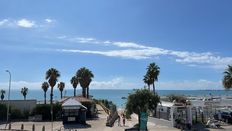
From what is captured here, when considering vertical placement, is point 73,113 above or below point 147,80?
below

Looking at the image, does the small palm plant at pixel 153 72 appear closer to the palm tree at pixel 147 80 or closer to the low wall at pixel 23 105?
the palm tree at pixel 147 80

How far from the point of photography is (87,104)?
233 feet

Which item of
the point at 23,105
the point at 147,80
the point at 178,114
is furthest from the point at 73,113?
the point at 147,80

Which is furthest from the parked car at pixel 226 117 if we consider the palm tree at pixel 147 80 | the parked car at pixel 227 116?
the palm tree at pixel 147 80

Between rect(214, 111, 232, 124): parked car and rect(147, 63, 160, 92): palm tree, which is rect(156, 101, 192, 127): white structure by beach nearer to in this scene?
rect(214, 111, 232, 124): parked car

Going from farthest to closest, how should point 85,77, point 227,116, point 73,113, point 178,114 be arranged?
point 85,77, point 73,113, point 227,116, point 178,114

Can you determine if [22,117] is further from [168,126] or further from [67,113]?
[168,126]

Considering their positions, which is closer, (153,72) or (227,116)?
(227,116)

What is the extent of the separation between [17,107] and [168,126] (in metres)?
30.6

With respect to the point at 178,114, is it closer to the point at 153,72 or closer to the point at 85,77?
the point at 153,72

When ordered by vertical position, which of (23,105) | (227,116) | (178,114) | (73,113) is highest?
(23,105)

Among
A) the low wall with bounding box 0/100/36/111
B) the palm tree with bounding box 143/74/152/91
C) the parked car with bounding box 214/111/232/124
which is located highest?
the palm tree with bounding box 143/74/152/91

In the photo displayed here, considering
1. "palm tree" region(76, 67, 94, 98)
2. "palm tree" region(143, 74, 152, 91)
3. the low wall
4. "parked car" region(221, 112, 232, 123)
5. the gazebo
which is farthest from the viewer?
"palm tree" region(76, 67, 94, 98)

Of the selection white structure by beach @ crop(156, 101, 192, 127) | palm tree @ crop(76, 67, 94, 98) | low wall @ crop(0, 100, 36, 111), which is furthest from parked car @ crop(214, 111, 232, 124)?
palm tree @ crop(76, 67, 94, 98)
